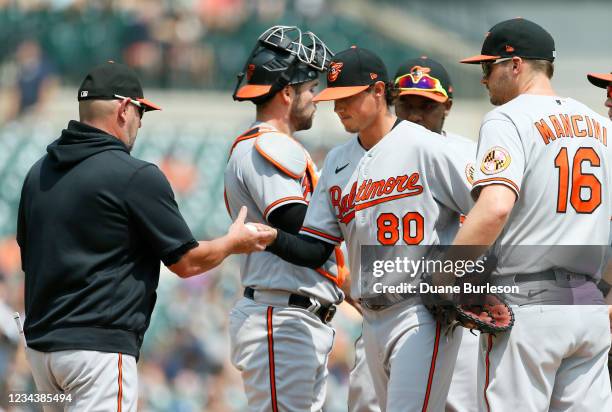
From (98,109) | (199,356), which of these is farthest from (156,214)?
(199,356)

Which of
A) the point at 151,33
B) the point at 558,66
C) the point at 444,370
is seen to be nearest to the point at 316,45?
the point at 444,370

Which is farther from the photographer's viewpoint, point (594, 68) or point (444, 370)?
point (594, 68)

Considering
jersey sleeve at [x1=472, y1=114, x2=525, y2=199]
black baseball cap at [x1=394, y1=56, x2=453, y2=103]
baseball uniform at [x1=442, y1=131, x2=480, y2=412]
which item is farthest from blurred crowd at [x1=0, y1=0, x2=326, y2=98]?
jersey sleeve at [x1=472, y1=114, x2=525, y2=199]

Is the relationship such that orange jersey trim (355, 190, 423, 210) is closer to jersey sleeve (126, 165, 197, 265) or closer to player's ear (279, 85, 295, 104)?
jersey sleeve (126, 165, 197, 265)

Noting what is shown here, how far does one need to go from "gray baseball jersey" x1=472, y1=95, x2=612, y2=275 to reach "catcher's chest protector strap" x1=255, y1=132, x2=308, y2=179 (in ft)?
4.29

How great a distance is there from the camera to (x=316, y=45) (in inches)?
221

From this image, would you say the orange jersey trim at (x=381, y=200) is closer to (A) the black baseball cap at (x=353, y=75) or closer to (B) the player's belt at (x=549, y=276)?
(A) the black baseball cap at (x=353, y=75)

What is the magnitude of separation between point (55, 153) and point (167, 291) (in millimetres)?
7850

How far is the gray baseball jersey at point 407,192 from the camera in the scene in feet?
14.8

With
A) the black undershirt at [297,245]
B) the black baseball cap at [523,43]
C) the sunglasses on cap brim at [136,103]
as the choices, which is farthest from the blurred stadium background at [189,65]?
the black baseball cap at [523,43]

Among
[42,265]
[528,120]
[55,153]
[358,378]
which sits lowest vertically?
[358,378]

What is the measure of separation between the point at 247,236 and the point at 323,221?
47cm

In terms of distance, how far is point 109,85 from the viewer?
14.1ft

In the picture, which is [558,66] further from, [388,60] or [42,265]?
[42,265]
